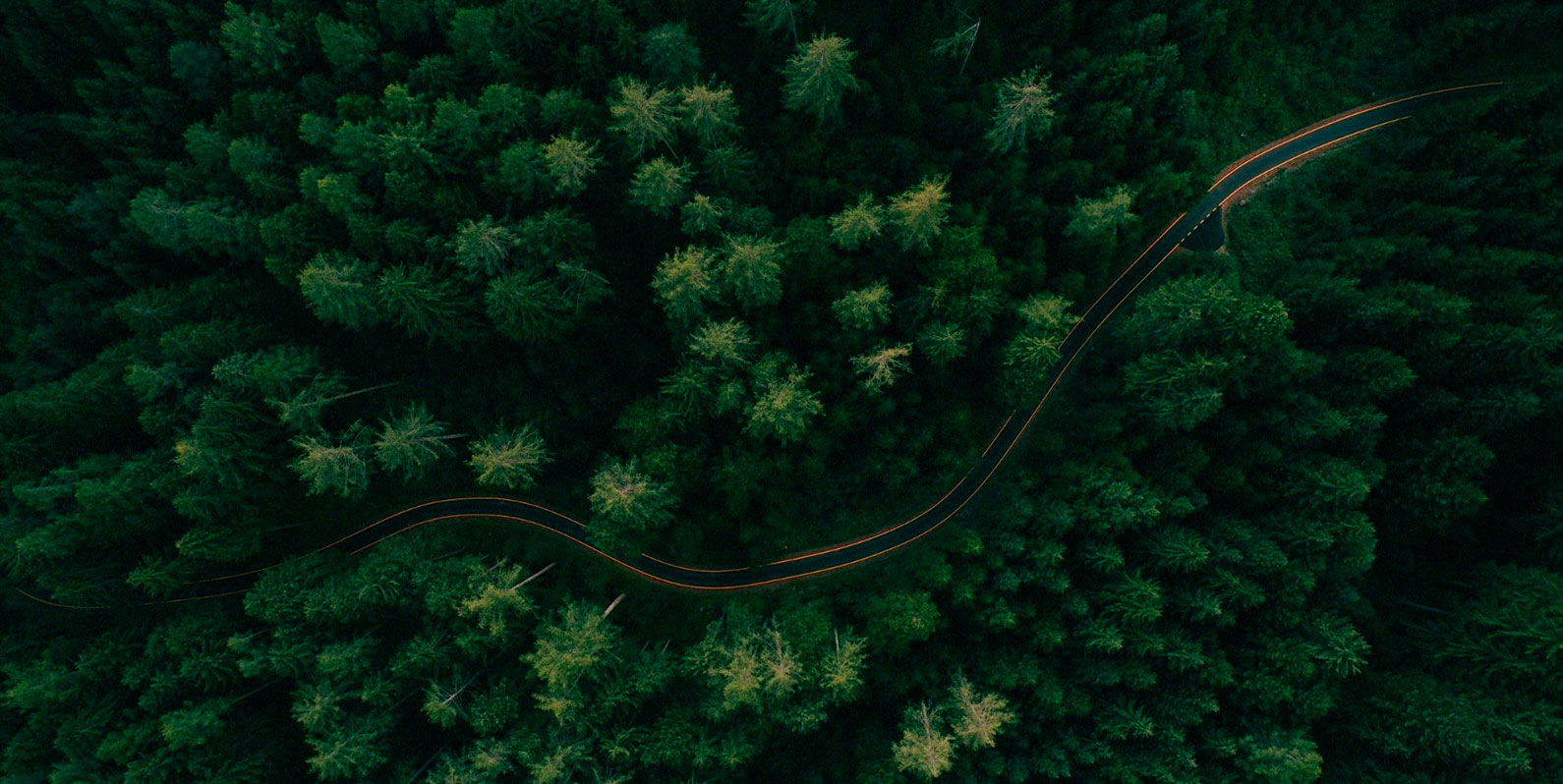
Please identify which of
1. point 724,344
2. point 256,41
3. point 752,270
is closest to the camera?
point 752,270

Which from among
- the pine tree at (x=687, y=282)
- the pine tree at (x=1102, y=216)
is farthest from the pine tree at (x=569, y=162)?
the pine tree at (x=1102, y=216)

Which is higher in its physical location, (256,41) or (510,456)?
(256,41)

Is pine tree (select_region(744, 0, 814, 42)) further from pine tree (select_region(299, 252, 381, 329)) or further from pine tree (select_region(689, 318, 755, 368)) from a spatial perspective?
pine tree (select_region(299, 252, 381, 329))

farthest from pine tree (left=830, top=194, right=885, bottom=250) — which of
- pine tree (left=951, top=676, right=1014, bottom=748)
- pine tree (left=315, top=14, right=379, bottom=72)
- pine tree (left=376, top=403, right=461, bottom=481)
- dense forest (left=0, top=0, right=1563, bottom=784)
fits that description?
pine tree (left=315, top=14, right=379, bottom=72)

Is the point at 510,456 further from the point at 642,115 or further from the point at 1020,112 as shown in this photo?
the point at 1020,112

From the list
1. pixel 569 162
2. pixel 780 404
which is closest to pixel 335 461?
pixel 569 162

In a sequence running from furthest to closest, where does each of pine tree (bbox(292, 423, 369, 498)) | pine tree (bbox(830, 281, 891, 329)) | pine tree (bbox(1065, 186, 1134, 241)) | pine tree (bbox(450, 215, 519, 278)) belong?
pine tree (bbox(292, 423, 369, 498)) → pine tree (bbox(1065, 186, 1134, 241)) → pine tree (bbox(830, 281, 891, 329)) → pine tree (bbox(450, 215, 519, 278))

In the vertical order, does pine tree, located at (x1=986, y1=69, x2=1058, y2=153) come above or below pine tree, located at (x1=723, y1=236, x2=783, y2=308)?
above

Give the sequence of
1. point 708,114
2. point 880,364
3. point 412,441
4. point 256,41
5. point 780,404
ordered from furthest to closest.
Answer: point 412,441 → point 256,41 → point 880,364 → point 780,404 → point 708,114
